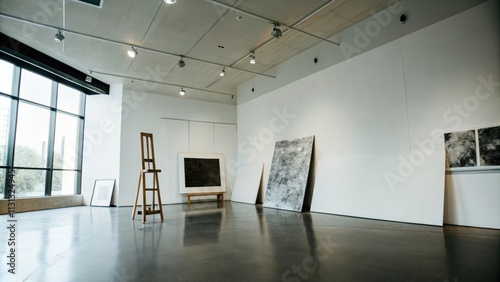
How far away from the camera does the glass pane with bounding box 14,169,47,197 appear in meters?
6.95

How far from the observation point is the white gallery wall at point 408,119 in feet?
12.0

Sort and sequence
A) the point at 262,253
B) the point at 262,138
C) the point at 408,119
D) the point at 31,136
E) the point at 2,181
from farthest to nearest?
the point at 262,138, the point at 31,136, the point at 2,181, the point at 408,119, the point at 262,253

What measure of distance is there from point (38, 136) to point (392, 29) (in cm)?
919

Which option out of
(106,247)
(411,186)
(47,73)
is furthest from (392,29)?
(47,73)

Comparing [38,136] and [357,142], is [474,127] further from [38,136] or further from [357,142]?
[38,136]

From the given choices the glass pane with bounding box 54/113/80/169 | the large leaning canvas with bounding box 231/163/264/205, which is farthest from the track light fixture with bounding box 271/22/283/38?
the glass pane with bounding box 54/113/80/169

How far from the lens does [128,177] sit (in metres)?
8.09

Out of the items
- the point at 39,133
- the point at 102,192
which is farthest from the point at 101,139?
the point at 102,192

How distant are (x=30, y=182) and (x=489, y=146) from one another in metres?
10.1

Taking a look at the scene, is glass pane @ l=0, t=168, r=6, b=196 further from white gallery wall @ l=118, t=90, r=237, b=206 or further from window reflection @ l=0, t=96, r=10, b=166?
white gallery wall @ l=118, t=90, r=237, b=206

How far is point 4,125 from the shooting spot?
6.49 m

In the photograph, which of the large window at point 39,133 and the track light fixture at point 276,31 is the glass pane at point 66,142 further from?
the track light fixture at point 276,31

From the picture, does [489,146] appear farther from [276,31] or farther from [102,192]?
[102,192]

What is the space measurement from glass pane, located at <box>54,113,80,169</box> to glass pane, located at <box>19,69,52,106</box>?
2.20ft
